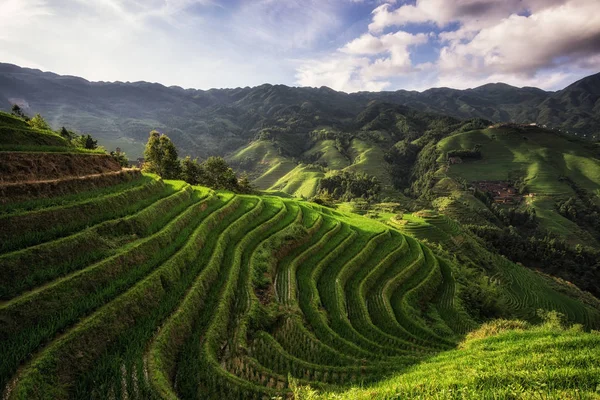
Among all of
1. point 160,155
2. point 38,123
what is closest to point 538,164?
point 160,155

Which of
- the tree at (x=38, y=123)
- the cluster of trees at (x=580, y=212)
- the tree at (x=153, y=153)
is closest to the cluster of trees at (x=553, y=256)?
the cluster of trees at (x=580, y=212)

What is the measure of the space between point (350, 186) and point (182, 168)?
99.6 m

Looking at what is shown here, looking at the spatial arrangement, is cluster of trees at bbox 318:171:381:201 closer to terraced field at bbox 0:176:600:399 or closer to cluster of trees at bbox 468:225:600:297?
cluster of trees at bbox 468:225:600:297

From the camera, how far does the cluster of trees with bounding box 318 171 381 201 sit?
134750mm

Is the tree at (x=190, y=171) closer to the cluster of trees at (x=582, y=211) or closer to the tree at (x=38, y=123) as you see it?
the tree at (x=38, y=123)

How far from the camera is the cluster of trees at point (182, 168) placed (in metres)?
47.6

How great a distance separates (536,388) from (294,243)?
72.3ft

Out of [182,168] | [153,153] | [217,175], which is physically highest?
[153,153]

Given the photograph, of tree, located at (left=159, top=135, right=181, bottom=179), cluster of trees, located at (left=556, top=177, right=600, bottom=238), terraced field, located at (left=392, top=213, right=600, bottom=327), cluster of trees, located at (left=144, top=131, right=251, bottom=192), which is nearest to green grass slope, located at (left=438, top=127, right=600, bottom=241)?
cluster of trees, located at (left=556, top=177, right=600, bottom=238)

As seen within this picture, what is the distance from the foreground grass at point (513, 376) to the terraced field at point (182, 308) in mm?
2916

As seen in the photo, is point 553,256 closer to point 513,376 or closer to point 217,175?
point 217,175

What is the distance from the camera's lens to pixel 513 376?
8836mm

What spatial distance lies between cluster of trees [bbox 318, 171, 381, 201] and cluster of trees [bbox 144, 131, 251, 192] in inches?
2965

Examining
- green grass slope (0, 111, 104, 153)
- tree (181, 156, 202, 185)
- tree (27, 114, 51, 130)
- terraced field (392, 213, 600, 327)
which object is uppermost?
tree (27, 114, 51, 130)
